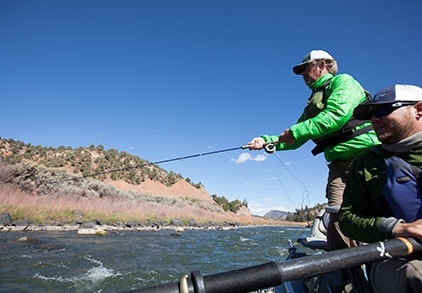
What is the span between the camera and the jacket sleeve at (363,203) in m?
1.67

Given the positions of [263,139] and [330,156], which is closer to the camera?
[330,156]

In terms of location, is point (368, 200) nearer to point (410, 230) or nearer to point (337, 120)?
point (410, 230)

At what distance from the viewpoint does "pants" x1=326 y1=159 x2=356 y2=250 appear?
2.66 m

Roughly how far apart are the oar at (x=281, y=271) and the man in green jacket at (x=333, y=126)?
1.30 m

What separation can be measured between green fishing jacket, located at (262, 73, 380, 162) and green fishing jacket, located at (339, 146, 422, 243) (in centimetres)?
78

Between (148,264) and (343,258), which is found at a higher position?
(343,258)

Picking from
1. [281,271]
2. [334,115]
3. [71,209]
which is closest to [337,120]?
[334,115]

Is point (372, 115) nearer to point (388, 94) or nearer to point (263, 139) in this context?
point (388, 94)

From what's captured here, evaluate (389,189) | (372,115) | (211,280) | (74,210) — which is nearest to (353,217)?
(389,189)

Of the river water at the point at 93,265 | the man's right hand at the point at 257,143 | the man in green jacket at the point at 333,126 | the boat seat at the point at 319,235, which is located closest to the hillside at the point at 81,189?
the river water at the point at 93,265

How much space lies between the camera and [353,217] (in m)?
1.83

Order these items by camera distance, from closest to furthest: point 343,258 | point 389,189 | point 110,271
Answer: point 343,258, point 389,189, point 110,271

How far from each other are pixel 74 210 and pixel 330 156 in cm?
1914

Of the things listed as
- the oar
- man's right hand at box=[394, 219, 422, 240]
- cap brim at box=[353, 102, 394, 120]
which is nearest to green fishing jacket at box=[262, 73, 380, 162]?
cap brim at box=[353, 102, 394, 120]
